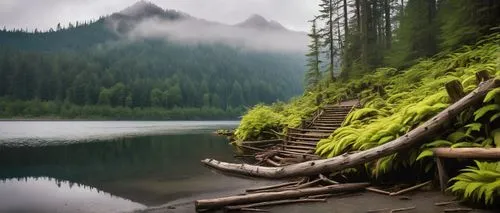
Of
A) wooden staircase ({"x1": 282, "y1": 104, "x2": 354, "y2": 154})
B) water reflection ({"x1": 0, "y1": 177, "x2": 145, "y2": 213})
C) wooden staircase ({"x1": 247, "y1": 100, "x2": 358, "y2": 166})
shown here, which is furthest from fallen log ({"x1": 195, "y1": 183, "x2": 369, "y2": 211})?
wooden staircase ({"x1": 282, "y1": 104, "x2": 354, "y2": 154})

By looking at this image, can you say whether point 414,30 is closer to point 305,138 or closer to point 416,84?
point 416,84

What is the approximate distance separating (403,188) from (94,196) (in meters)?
10.4

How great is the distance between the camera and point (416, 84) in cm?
1916

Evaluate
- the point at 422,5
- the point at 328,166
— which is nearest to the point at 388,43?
the point at 422,5

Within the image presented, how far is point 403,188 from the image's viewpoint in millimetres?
9984

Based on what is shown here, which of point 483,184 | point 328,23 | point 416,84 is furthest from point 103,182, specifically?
point 328,23

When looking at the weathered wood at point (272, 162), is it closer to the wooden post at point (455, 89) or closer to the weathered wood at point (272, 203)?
the weathered wood at point (272, 203)

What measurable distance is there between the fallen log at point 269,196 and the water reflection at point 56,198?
3.05 metres

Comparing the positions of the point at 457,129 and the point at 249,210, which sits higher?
the point at 457,129

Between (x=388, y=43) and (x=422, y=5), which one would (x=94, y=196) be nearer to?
(x=422, y=5)

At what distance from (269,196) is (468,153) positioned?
4846 mm

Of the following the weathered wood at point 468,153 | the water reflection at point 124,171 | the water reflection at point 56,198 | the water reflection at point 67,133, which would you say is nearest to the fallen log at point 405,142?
the weathered wood at point 468,153

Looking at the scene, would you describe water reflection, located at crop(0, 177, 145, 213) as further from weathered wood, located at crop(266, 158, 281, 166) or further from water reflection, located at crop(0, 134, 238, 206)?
weathered wood, located at crop(266, 158, 281, 166)

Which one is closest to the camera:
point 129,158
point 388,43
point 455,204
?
point 455,204
